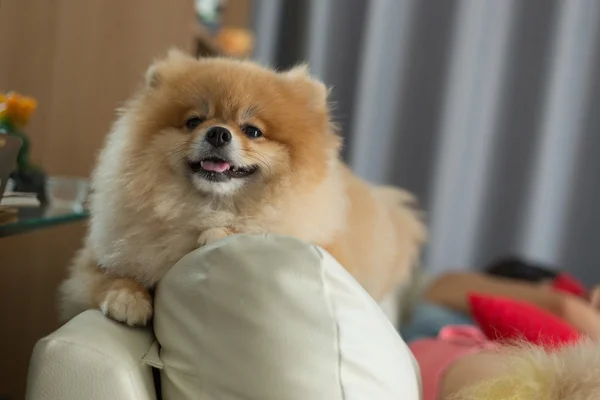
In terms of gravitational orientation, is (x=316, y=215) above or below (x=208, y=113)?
below

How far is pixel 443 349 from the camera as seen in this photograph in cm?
132

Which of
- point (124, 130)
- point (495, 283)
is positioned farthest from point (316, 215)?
point (495, 283)

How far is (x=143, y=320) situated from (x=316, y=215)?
34 centimetres

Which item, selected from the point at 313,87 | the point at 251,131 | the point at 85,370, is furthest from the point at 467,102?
the point at 85,370

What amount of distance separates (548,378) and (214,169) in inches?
22.7

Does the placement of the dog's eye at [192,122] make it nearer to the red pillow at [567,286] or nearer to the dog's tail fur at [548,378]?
the dog's tail fur at [548,378]

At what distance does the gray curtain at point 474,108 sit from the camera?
2.53 meters

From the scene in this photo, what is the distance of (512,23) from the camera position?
8.38ft

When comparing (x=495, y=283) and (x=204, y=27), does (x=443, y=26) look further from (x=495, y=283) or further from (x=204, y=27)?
(x=495, y=283)

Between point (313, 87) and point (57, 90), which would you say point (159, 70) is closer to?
point (313, 87)

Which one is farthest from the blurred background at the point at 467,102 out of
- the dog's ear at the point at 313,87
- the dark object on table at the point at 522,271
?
the dog's ear at the point at 313,87

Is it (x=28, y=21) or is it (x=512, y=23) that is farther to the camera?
(x=512, y=23)

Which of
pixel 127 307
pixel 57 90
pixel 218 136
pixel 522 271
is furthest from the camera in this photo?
pixel 522 271

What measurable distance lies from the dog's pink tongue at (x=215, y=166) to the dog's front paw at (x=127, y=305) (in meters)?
0.22
